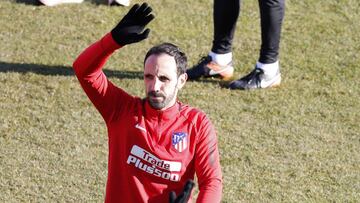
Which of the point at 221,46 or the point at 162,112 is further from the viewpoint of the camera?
the point at 221,46

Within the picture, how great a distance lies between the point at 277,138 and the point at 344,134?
0.61m

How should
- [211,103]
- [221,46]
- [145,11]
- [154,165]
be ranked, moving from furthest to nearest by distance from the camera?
[221,46] → [211,103] → [154,165] → [145,11]

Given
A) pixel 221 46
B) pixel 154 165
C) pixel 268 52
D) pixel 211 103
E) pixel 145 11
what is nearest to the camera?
pixel 145 11

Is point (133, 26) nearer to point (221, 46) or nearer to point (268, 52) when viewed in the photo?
point (268, 52)

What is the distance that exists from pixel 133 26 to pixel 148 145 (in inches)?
26.7

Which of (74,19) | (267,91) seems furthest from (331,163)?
(74,19)

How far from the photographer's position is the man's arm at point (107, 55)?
175 inches

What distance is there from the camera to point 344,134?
743 centimetres

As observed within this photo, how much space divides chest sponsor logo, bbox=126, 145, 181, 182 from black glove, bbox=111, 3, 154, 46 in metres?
0.64

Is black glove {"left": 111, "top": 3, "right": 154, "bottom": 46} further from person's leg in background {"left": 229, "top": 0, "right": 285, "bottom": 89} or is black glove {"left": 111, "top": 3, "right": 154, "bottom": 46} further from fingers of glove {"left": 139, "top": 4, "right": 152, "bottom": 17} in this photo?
person's leg in background {"left": 229, "top": 0, "right": 285, "bottom": 89}

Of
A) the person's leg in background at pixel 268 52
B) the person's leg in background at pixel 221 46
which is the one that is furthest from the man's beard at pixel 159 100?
the person's leg in background at pixel 221 46

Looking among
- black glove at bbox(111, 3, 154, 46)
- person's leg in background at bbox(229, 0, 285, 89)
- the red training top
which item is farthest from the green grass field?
black glove at bbox(111, 3, 154, 46)

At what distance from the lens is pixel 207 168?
4629 mm

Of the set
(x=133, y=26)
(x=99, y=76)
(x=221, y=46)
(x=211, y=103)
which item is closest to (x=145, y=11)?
(x=133, y=26)
